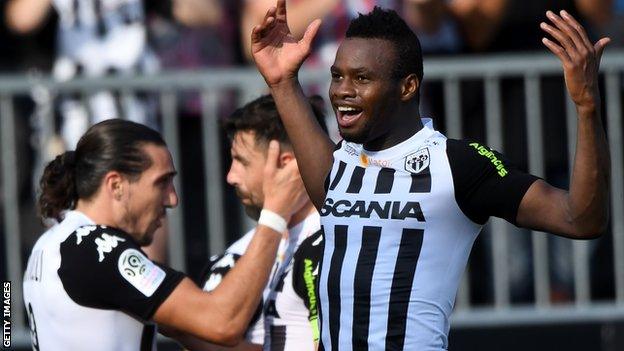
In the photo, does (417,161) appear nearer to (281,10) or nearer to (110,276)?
(281,10)

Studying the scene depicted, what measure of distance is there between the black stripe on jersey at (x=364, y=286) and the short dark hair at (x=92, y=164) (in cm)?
134

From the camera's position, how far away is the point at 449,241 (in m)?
3.77

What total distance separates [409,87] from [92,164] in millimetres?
1462

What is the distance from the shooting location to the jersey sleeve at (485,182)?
12.0 feet

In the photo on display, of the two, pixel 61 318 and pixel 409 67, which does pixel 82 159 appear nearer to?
pixel 61 318

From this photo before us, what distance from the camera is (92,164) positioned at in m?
4.84

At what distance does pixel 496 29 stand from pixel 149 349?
3.56 m

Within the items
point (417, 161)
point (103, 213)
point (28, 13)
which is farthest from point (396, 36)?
point (28, 13)

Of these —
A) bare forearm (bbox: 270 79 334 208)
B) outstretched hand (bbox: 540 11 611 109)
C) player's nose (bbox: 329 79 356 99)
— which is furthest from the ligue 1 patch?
outstretched hand (bbox: 540 11 611 109)

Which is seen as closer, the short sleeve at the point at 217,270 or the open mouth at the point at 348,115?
the open mouth at the point at 348,115

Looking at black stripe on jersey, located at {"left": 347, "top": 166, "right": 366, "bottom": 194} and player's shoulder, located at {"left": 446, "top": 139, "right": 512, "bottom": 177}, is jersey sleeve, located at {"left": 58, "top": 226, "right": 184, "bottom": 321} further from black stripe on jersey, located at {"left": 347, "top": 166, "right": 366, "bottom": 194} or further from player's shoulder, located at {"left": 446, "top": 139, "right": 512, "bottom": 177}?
player's shoulder, located at {"left": 446, "top": 139, "right": 512, "bottom": 177}

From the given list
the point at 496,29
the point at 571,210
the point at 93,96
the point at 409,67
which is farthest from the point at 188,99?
the point at 571,210

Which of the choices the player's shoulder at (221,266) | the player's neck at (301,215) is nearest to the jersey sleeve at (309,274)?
the player's neck at (301,215)

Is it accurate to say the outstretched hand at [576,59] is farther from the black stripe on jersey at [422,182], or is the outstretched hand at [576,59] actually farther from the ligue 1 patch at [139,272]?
the ligue 1 patch at [139,272]
